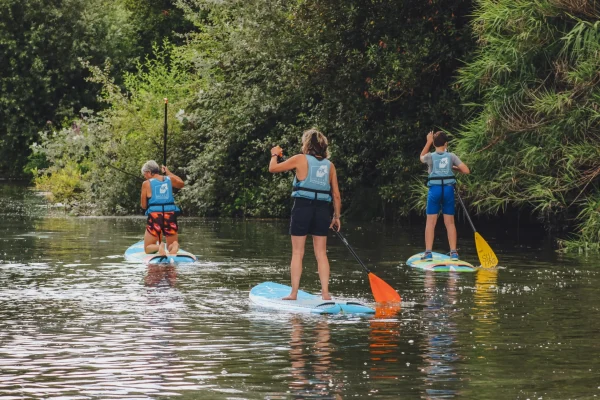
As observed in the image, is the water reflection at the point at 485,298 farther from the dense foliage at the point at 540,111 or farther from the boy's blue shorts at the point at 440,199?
the dense foliage at the point at 540,111

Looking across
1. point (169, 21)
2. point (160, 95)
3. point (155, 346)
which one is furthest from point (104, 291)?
point (169, 21)

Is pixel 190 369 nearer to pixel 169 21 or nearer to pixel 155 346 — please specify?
pixel 155 346

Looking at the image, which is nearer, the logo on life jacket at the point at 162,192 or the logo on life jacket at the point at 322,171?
the logo on life jacket at the point at 322,171

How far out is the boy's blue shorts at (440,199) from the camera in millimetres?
17125

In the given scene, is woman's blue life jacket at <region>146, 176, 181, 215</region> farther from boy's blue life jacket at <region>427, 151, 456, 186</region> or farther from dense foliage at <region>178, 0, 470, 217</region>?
dense foliage at <region>178, 0, 470, 217</region>

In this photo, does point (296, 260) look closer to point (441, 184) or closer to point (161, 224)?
point (441, 184)

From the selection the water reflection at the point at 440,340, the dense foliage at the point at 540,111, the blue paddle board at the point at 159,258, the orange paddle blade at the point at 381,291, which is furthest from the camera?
the dense foliage at the point at 540,111

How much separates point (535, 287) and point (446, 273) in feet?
6.15

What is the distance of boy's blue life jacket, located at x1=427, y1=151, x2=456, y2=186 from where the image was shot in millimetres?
17047

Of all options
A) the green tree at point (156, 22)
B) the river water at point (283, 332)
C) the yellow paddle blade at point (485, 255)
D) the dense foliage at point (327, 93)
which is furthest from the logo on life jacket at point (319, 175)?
the green tree at point (156, 22)

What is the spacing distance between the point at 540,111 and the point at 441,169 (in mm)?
4952

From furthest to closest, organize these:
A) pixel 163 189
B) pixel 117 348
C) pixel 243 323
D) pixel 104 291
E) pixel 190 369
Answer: pixel 163 189, pixel 104 291, pixel 243 323, pixel 117 348, pixel 190 369

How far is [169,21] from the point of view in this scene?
5556cm

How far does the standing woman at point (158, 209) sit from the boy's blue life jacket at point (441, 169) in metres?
3.48
